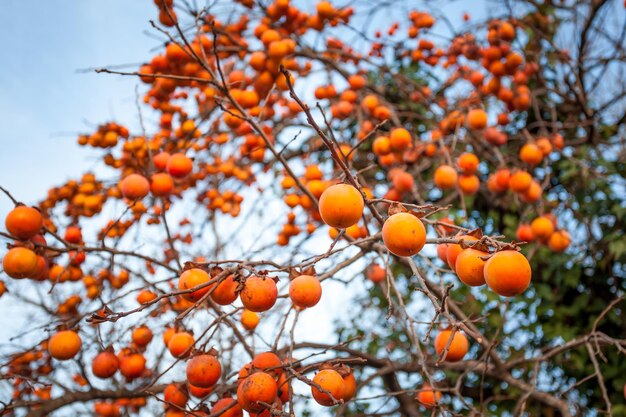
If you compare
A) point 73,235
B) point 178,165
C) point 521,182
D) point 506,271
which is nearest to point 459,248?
point 506,271

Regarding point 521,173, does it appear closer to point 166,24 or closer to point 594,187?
point 594,187

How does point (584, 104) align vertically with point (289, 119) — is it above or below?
below

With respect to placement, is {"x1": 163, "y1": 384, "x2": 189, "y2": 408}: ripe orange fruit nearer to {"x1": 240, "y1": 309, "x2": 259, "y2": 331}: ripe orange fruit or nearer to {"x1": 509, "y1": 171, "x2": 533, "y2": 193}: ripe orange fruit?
{"x1": 240, "y1": 309, "x2": 259, "y2": 331}: ripe orange fruit

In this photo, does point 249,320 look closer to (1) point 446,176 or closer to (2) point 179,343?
(2) point 179,343

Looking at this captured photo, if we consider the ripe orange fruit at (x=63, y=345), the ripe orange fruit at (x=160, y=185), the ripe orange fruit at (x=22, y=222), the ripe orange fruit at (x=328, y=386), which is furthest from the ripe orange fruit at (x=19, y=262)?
the ripe orange fruit at (x=328, y=386)

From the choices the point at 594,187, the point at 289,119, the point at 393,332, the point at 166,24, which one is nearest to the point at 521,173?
the point at 594,187

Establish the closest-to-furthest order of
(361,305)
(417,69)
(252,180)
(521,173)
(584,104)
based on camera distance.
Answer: (521,173) < (584,104) < (252,180) < (361,305) < (417,69)

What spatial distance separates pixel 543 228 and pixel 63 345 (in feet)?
8.74

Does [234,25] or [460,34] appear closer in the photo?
[234,25]

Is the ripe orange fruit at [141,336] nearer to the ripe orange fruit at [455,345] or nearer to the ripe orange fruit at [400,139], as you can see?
the ripe orange fruit at [455,345]

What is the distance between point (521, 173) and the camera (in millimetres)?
2732

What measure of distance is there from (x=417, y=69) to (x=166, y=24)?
9.57ft

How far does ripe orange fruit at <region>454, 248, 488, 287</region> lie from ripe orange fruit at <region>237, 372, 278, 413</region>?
61 cm

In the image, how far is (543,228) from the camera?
9.21ft
